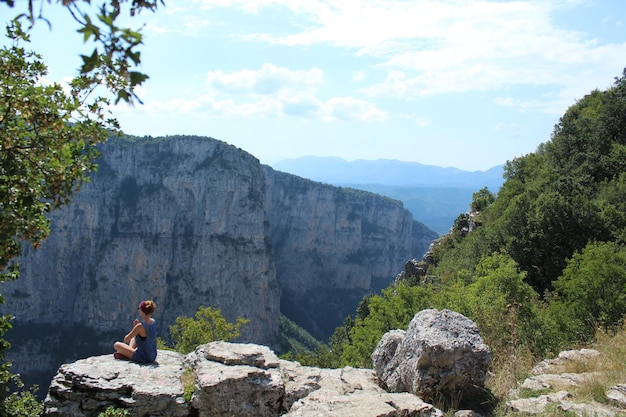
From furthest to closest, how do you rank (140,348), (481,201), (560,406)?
(481,201) → (140,348) → (560,406)

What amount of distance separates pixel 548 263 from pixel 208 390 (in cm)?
1716

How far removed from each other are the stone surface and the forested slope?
3.02m

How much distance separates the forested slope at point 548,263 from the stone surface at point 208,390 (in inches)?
119

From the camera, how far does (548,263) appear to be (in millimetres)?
20219

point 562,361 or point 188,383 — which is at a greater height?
point 562,361

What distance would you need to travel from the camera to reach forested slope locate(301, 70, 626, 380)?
10.5m

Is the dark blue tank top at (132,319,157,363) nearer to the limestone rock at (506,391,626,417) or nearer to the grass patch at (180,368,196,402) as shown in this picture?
the grass patch at (180,368,196,402)

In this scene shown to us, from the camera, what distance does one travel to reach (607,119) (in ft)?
93.4

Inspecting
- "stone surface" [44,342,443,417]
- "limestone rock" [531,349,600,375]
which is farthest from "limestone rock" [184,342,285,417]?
"limestone rock" [531,349,600,375]

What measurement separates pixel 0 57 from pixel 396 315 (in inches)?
561

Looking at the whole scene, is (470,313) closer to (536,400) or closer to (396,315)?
(536,400)

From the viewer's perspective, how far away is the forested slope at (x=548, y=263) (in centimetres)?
1048

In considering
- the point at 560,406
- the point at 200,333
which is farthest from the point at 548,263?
the point at 560,406

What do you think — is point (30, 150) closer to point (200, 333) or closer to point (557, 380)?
point (557, 380)
